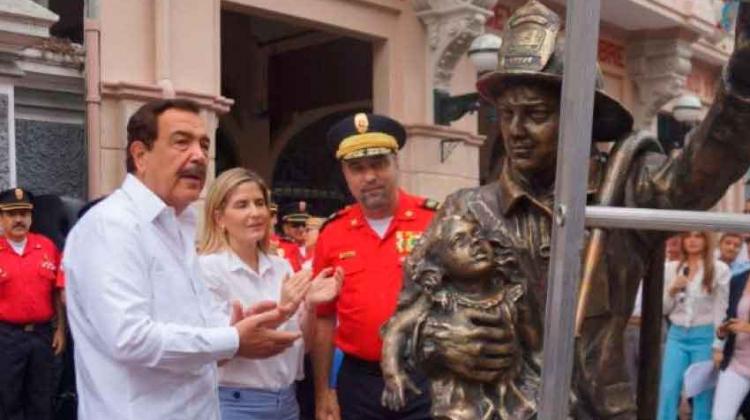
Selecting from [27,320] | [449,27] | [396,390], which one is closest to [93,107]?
[27,320]

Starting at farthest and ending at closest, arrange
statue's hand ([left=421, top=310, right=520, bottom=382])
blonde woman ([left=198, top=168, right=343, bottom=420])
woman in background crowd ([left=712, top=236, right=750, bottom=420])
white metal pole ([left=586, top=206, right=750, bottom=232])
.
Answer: woman in background crowd ([left=712, top=236, right=750, bottom=420]) → blonde woman ([left=198, top=168, right=343, bottom=420]) → statue's hand ([left=421, top=310, right=520, bottom=382]) → white metal pole ([left=586, top=206, right=750, bottom=232])

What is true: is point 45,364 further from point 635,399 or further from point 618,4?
point 618,4

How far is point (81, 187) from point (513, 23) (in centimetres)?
597

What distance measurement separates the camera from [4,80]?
20.4 ft

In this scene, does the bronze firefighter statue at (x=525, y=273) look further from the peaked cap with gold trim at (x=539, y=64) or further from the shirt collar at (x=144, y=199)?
the shirt collar at (x=144, y=199)

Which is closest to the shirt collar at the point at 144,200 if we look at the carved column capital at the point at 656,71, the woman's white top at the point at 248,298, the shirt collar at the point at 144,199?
the shirt collar at the point at 144,199

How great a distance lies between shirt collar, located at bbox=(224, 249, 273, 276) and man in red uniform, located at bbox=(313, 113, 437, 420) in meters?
0.21

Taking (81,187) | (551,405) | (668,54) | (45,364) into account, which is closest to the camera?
(551,405)

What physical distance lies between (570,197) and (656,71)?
12374 mm

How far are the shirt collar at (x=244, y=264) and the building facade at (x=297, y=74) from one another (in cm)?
254

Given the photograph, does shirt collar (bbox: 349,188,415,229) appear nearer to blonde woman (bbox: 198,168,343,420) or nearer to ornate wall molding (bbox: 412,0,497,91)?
blonde woman (bbox: 198,168,343,420)

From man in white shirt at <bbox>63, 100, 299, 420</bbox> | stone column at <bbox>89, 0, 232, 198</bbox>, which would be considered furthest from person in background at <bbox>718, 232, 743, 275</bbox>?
man in white shirt at <bbox>63, 100, 299, 420</bbox>

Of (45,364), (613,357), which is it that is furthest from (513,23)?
(45,364)

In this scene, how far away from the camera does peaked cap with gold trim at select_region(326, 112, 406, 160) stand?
3723 mm
